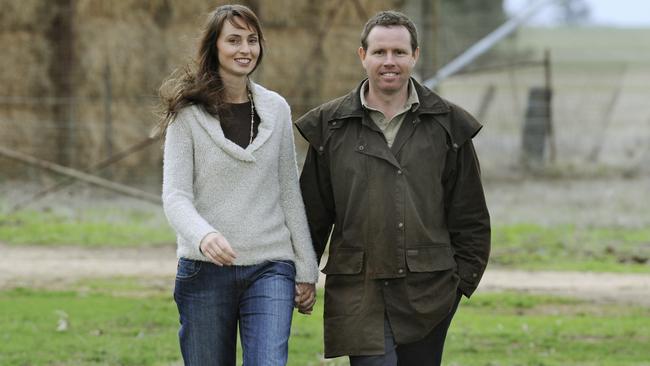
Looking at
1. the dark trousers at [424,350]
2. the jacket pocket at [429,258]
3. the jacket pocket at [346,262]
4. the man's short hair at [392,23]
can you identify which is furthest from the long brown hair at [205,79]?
the dark trousers at [424,350]

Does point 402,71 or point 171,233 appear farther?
point 171,233

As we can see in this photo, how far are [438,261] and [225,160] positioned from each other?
2.96 feet

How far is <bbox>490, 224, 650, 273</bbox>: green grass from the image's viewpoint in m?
12.5

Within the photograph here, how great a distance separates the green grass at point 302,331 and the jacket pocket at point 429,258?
3.05 metres

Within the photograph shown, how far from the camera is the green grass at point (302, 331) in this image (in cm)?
830

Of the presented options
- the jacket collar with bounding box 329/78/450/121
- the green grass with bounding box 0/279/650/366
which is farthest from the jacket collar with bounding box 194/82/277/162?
the green grass with bounding box 0/279/650/366

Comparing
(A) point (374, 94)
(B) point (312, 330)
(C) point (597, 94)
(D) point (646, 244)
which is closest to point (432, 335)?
(A) point (374, 94)

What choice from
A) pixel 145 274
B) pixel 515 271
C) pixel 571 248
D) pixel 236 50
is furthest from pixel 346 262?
pixel 571 248

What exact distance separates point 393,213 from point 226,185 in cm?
64

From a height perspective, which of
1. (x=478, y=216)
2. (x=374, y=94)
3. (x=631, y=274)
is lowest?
(x=631, y=274)

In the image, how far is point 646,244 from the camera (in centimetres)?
1373

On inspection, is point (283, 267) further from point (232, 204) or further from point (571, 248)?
point (571, 248)

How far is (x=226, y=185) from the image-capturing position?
501cm

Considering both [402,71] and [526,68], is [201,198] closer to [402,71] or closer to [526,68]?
[402,71]
